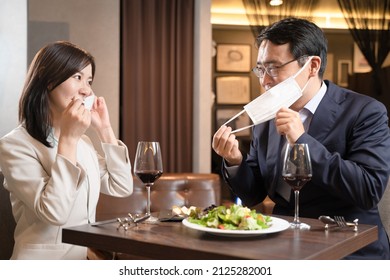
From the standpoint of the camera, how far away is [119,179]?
78.4 inches

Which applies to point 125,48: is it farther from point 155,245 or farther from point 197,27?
point 155,245

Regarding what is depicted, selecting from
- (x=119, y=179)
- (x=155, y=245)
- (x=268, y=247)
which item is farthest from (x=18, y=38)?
(x=268, y=247)

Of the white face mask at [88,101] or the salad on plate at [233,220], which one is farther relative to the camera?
the white face mask at [88,101]

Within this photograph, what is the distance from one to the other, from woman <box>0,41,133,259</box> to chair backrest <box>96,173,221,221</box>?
41.7 inches

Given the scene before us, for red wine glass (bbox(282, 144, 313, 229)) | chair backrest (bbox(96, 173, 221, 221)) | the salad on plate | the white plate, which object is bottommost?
chair backrest (bbox(96, 173, 221, 221))

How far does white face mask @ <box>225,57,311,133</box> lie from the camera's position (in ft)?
5.75

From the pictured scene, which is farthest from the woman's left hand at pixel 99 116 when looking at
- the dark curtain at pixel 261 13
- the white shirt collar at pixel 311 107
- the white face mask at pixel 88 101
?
the dark curtain at pixel 261 13

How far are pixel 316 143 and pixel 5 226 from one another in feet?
3.87

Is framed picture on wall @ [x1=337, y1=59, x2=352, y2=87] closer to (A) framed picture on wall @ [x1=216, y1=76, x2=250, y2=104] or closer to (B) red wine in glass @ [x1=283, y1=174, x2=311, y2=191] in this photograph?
(A) framed picture on wall @ [x1=216, y1=76, x2=250, y2=104]

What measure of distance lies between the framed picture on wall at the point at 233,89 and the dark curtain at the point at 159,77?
226cm

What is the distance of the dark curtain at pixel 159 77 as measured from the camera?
407cm

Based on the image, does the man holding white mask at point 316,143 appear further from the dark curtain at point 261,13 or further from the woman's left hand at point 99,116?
the dark curtain at point 261,13

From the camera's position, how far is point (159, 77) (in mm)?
4148

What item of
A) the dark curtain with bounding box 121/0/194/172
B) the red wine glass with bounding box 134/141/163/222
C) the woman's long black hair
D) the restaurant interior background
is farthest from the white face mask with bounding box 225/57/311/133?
the dark curtain with bounding box 121/0/194/172
